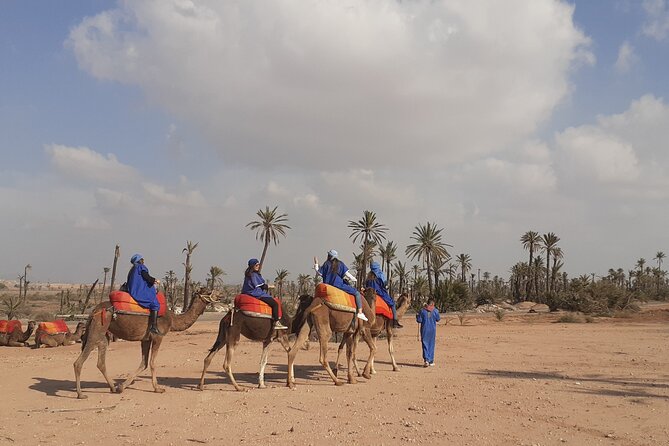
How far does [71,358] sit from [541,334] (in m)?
17.7

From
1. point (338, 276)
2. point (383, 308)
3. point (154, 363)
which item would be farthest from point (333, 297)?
point (154, 363)

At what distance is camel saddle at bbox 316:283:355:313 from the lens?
35.3 feet

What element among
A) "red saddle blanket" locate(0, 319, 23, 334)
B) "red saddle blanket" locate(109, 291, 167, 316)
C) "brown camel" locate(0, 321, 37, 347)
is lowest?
"brown camel" locate(0, 321, 37, 347)

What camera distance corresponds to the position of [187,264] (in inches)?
1994

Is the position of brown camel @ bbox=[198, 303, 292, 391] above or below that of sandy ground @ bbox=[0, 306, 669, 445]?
above

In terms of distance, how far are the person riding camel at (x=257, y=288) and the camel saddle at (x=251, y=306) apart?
10 centimetres

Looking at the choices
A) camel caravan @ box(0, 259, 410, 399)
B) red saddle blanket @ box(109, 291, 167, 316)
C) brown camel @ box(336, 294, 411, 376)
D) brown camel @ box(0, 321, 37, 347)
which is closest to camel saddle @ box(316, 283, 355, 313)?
camel caravan @ box(0, 259, 410, 399)

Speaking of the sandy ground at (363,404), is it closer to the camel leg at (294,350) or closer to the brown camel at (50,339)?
the camel leg at (294,350)

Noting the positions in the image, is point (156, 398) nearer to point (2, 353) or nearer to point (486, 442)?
point (486, 442)

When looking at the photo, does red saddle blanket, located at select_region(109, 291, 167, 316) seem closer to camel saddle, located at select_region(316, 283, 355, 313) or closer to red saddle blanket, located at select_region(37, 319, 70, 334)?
camel saddle, located at select_region(316, 283, 355, 313)

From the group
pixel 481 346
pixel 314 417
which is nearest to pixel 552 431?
pixel 314 417

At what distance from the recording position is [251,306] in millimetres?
10469

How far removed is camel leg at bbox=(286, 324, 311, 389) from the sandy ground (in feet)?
0.87

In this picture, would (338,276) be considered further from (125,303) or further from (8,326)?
(8,326)
